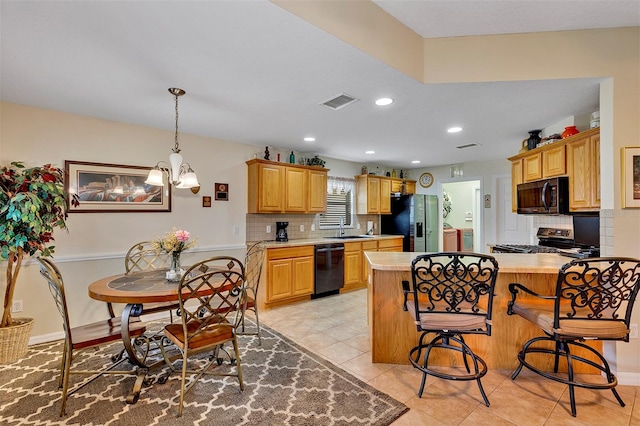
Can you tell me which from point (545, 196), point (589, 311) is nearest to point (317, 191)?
point (545, 196)

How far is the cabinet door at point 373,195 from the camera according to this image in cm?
587

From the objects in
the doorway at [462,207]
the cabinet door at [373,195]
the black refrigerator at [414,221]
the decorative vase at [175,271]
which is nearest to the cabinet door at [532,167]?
the black refrigerator at [414,221]

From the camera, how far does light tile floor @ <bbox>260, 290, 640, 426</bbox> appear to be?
6.19 ft

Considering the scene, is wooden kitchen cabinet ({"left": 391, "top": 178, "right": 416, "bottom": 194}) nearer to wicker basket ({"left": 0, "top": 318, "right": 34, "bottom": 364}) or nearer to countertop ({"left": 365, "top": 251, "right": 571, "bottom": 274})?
countertop ({"left": 365, "top": 251, "right": 571, "bottom": 274})

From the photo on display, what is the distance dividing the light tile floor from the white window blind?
9.35 feet

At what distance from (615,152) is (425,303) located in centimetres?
181

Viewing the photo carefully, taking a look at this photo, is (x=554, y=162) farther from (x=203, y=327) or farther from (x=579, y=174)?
(x=203, y=327)

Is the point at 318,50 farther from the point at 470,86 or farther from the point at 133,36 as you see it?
the point at 470,86

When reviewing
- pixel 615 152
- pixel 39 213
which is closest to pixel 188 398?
pixel 39 213

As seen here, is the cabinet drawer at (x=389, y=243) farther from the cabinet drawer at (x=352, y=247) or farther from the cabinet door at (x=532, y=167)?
the cabinet door at (x=532, y=167)

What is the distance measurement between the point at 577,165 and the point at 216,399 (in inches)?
146

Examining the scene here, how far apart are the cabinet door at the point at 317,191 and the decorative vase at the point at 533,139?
9.40ft

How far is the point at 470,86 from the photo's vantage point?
97.8 inches

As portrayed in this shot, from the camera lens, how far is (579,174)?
286 centimetres
